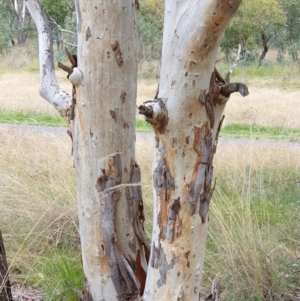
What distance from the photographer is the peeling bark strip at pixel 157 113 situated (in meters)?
1.58

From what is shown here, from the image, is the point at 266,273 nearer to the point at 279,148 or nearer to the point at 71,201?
the point at 71,201

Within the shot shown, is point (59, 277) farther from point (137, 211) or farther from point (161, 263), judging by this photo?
point (161, 263)

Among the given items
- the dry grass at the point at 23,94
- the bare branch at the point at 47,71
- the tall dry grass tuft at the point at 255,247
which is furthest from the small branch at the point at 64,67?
the dry grass at the point at 23,94

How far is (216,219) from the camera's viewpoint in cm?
315

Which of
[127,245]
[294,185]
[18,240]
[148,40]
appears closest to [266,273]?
[127,245]

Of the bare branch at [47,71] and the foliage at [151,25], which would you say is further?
the foliage at [151,25]

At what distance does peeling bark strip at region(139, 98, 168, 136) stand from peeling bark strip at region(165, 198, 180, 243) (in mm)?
257

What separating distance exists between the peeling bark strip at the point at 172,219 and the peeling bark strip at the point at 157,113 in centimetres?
26

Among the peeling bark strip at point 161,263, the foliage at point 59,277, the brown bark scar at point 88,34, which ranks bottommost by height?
the foliage at point 59,277

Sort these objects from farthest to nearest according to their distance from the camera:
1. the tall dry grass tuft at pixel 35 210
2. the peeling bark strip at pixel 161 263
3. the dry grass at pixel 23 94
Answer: the dry grass at pixel 23 94 → the tall dry grass tuft at pixel 35 210 → the peeling bark strip at pixel 161 263

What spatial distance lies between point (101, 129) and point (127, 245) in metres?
0.55

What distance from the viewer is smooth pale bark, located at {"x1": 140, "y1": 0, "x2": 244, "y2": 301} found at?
5.14ft

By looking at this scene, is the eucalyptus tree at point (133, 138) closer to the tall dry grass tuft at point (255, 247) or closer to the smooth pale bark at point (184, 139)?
the smooth pale bark at point (184, 139)

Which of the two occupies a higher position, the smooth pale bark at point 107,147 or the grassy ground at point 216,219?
the smooth pale bark at point 107,147
